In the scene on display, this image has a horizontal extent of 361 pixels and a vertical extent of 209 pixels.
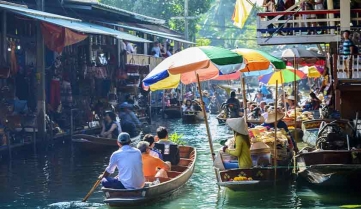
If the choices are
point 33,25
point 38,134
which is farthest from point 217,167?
point 33,25

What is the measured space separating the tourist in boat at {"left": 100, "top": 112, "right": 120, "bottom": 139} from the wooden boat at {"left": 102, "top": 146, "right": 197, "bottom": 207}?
5482 mm

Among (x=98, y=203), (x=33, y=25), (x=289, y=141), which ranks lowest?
(x=98, y=203)

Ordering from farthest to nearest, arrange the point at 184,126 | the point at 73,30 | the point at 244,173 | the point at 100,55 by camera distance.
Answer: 1. the point at 184,126
2. the point at 100,55
3. the point at 73,30
4. the point at 244,173

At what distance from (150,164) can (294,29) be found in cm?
501

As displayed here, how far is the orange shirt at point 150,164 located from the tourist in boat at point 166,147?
1.22 m

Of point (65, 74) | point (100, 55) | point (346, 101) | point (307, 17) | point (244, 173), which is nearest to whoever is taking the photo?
point (244, 173)

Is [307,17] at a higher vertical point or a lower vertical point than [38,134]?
higher

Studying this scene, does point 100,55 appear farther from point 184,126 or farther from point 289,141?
point 289,141

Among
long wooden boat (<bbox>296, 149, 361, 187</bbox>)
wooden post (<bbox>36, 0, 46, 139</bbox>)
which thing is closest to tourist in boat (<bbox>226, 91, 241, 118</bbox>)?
wooden post (<bbox>36, 0, 46, 139</bbox>)

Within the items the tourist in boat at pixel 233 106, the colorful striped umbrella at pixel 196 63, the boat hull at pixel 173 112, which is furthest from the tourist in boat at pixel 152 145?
the boat hull at pixel 173 112

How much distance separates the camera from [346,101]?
17719 mm

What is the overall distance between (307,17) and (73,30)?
678cm

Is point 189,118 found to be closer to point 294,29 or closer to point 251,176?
point 294,29

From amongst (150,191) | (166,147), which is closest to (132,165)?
(150,191)
